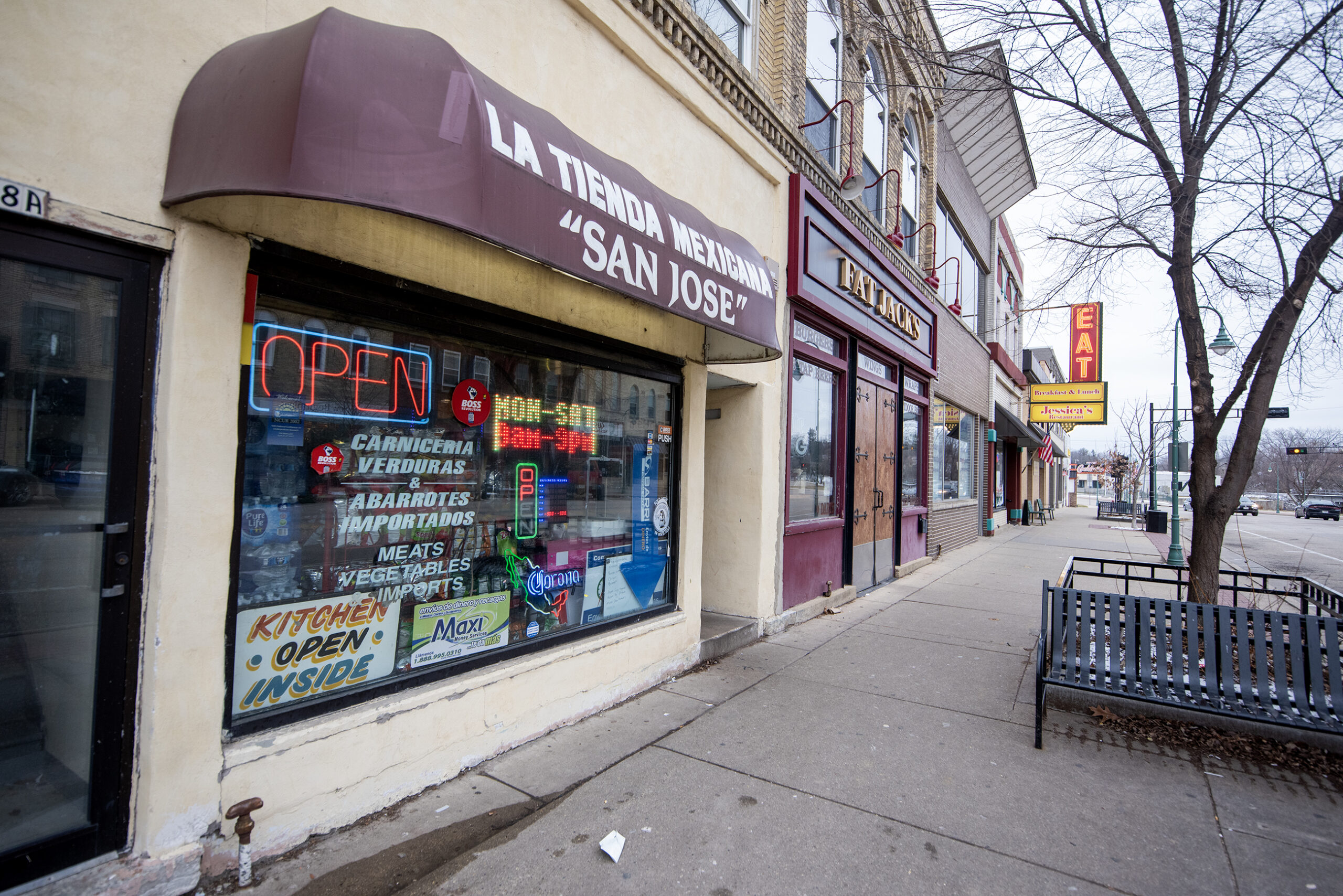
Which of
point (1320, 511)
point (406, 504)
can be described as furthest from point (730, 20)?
point (1320, 511)

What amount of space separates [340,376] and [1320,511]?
198 ft

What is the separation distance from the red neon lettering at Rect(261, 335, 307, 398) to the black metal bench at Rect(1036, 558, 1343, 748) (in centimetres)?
465

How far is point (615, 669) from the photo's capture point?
482cm

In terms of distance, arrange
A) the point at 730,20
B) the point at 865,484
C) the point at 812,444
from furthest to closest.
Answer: the point at 865,484, the point at 812,444, the point at 730,20

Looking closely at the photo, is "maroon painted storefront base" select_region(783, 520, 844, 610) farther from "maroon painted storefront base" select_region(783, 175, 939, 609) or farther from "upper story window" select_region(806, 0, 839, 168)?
"upper story window" select_region(806, 0, 839, 168)

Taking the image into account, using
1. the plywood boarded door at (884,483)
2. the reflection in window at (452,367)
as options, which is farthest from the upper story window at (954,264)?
the reflection in window at (452,367)

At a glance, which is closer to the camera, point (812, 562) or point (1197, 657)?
point (1197, 657)

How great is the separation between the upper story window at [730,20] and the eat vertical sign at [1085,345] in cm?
2185

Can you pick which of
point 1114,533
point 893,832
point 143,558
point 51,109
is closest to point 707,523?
point 893,832

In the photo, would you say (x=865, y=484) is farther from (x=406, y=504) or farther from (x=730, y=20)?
(x=406, y=504)

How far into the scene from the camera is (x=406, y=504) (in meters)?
3.63

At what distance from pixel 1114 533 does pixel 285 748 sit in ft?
85.5

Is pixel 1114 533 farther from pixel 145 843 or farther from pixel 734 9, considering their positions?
pixel 145 843

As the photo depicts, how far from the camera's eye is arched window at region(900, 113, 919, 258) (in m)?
12.1
